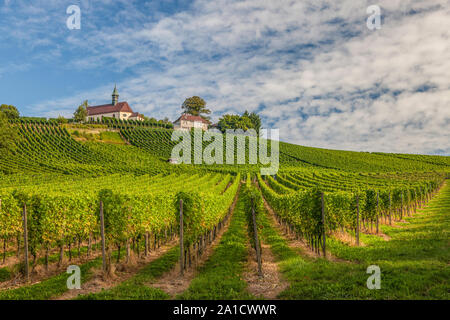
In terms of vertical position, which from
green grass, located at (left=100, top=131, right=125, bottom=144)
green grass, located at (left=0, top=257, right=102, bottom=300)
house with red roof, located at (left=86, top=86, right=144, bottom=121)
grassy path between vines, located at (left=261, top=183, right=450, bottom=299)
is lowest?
green grass, located at (left=0, top=257, right=102, bottom=300)

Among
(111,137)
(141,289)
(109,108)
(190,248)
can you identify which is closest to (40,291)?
(141,289)

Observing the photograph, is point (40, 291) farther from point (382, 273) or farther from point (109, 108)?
point (109, 108)

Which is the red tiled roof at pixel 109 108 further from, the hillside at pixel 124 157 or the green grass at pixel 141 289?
the green grass at pixel 141 289

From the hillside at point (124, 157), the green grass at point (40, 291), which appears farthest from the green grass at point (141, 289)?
the hillside at point (124, 157)

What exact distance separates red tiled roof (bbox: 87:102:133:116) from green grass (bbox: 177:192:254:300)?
153411 mm

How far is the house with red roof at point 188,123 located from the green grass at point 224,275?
133580mm

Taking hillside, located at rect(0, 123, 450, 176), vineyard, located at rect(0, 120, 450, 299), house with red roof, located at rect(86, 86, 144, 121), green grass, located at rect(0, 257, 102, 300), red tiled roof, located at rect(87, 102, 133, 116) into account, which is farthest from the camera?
red tiled roof, located at rect(87, 102, 133, 116)

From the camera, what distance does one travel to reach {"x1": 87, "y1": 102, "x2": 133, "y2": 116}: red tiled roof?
160500 millimetres

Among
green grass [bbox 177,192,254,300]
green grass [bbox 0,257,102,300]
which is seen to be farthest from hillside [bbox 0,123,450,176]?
green grass [bbox 0,257,102,300]

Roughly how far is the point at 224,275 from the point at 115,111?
161m

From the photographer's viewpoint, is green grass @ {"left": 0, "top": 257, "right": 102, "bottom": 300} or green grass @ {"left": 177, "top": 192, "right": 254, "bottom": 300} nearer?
green grass @ {"left": 177, "top": 192, "right": 254, "bottom": 300}

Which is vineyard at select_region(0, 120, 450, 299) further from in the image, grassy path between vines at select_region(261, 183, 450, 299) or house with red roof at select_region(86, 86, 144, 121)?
house with red roof at select_region(86, 86, 144, 121)

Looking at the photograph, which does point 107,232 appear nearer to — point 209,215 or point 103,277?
point 103,277

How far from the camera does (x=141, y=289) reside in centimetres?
967
